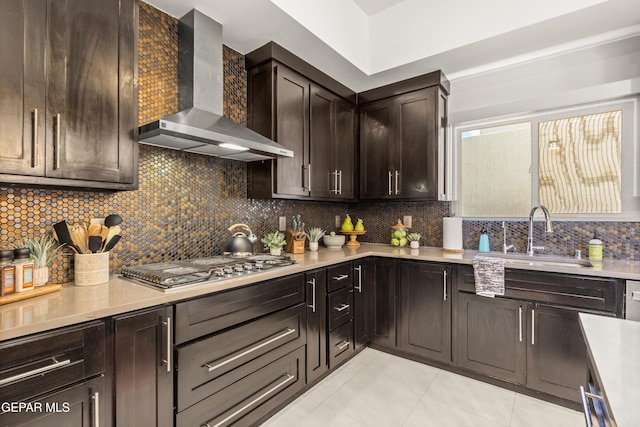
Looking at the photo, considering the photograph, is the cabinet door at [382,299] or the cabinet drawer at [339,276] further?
the cabinet door at [382,299]

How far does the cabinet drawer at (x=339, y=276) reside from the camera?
2.38 m

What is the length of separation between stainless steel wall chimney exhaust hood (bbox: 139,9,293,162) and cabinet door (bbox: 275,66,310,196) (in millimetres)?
319

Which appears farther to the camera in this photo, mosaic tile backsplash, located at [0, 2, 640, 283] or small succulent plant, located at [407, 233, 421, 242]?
small succulent plant, located at [407, 233, 421, 242]

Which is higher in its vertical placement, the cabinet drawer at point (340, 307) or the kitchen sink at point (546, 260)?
the kitchen sink at point (546, 260)

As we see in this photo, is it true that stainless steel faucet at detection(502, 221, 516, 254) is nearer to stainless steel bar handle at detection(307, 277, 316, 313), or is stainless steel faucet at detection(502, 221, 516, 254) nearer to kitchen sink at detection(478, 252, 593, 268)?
kitchen sink at detection(478, 252, 593, 268)

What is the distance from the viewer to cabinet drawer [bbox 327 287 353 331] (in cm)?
240

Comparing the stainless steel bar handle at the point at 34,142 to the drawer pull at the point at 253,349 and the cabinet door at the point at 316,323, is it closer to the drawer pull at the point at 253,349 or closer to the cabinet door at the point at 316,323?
the drawer pull at the point at 253,349

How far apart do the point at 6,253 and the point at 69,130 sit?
582 mm

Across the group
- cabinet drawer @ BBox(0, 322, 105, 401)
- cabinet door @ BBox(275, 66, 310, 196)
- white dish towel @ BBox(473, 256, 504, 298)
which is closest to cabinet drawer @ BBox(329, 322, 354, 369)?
white dish towel @ BBox(473, 256, 504, 298)

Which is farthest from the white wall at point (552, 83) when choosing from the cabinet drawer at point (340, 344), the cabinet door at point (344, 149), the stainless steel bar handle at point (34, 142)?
the stainless steel bar handle at point (34, 142)

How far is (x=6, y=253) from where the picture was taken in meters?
1.27

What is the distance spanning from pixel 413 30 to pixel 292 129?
1383 mm

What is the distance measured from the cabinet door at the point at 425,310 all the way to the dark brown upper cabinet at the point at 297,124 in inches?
42.0

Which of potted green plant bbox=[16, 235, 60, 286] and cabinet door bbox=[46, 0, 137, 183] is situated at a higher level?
cabinet door bbox=[46, 0, 137, 183]
